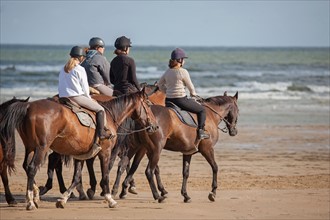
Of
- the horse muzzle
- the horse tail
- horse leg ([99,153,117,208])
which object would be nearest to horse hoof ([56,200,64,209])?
horse leg ([99,153,117,208])

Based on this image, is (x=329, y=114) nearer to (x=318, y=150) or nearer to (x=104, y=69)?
(x=318, y=150)

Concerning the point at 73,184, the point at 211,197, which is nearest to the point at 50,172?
the point at 73,184

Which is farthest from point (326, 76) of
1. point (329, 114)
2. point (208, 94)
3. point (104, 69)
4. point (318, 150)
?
point (104, 69)

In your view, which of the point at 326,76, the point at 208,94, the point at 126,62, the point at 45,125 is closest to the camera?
the point at 45,125

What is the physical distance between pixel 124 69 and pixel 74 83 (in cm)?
187

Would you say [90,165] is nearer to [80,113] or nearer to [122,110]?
[122,110]

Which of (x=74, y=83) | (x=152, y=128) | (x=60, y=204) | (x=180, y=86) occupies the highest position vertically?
(x=74, y=83)

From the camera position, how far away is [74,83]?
1227cm

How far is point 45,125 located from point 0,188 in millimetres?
3891

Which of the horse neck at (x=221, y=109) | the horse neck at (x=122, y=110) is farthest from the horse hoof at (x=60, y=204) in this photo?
the horse neck at (x=221, y=109)

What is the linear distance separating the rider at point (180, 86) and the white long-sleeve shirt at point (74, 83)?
6.56 ft

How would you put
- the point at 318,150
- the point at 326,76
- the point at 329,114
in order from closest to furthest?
the point at 318,150, the point at 329,114, the point at 326,76

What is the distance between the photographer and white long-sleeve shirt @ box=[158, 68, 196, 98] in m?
13.8

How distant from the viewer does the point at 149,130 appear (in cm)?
1308
